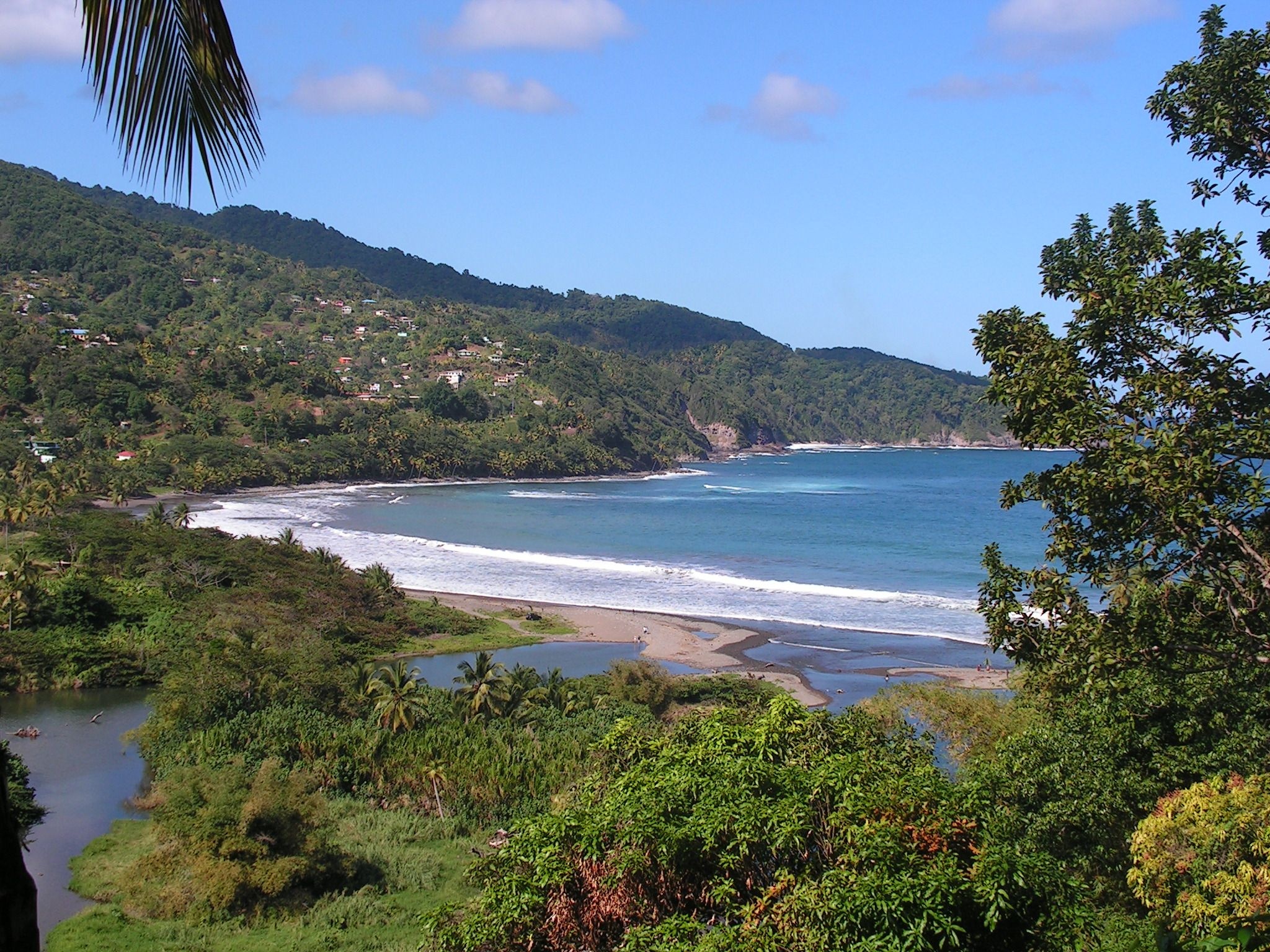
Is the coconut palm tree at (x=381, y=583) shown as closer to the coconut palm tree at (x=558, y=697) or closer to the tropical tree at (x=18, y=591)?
the tropical tree at (x=18, y=591)

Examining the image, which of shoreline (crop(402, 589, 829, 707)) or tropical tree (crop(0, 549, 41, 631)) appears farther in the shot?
tropical tree (crop(0, 549, 41, 631))

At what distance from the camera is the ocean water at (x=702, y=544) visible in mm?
46281

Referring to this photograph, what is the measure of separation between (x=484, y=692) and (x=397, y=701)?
244 cm

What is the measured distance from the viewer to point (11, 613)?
1382 inches

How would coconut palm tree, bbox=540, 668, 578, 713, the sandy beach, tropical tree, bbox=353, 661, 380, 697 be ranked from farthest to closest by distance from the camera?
1. the sandy beach
2. coconut palm tree, bbox=540, 668, 578, 713
3. tropical tree, bbox=353, 661, 380, 697

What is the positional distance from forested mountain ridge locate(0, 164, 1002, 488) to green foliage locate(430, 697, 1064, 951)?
290ft

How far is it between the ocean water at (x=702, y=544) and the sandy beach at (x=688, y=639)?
1.45 m

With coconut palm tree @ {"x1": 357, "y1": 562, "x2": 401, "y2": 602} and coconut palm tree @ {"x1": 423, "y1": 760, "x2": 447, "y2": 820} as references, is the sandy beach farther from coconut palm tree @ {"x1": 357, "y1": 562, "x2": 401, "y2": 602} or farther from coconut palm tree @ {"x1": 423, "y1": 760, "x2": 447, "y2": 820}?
coconut palm tree @ {"x1": 423, "y1": 760, "x2": 447, "y2": 820}

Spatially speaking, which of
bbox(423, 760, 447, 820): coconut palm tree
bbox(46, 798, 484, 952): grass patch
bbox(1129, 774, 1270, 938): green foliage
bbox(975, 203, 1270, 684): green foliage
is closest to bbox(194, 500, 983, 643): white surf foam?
bbox(423, 760, 447, 820): coconut palm tree

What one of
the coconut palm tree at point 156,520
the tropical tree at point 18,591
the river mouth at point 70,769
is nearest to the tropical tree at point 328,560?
the coconut palm tree at point 156,520

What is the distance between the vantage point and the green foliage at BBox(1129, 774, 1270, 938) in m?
7.72

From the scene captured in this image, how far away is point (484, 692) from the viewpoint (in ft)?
88.9

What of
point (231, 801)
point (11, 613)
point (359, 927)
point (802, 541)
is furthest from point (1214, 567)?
point (802, 541)

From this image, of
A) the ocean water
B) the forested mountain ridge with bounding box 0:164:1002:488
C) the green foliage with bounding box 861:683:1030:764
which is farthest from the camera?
the forested mountain ridge with bounding box 0:164:1002:488
